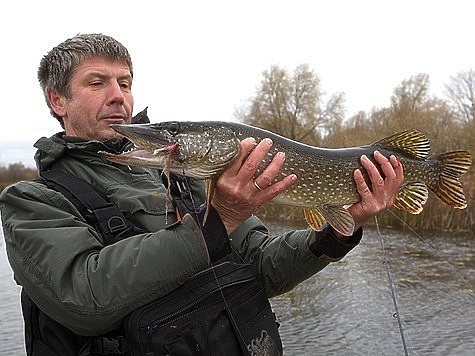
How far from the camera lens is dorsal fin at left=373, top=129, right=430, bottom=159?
2.90 metres

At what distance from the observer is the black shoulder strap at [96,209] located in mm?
2051

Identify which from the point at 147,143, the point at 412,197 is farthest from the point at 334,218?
the point at 147,143

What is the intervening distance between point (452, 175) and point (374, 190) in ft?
2.32

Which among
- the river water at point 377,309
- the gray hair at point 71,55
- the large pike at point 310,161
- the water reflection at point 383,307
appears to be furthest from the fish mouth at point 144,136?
the water reflection at point 383,307

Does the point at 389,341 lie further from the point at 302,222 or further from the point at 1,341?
the point at 302,222

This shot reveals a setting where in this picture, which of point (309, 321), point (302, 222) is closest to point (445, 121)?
point (302, 222)

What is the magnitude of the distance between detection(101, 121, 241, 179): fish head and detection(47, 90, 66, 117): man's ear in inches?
20.3

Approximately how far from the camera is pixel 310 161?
8.67 ft

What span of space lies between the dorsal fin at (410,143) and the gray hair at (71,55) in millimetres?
1484

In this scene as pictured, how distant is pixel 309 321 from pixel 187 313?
594cm

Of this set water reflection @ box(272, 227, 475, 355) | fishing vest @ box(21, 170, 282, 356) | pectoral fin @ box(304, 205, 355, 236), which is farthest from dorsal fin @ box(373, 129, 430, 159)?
water reflection @ box(272, 227, 475, 355)

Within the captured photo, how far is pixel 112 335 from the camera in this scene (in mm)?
1973

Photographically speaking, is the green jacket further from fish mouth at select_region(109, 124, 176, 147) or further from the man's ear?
the man's ear

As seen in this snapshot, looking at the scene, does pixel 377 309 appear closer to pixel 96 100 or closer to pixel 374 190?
pixel 374 190
